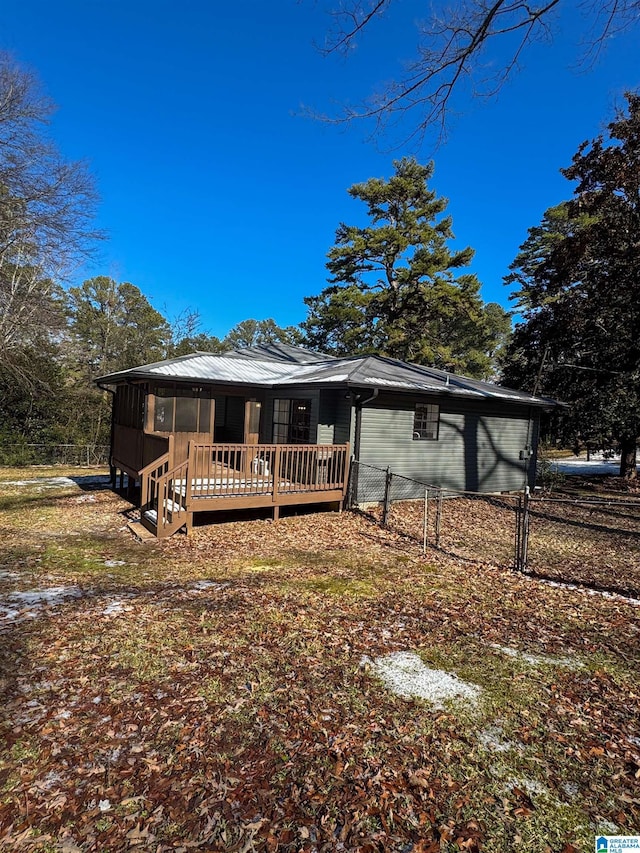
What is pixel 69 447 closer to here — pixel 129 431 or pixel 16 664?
pixel 129 431

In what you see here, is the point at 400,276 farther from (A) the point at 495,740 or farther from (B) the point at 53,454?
(A) the point at 495,740

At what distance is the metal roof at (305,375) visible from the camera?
1013cm

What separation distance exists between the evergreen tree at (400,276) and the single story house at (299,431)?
425 inches

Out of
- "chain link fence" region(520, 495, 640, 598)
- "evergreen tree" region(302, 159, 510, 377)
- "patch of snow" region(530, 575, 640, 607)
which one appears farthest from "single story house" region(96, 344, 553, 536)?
"evergreen tree" region(302, 159, 510, 377)

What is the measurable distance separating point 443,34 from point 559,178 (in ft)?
39.7

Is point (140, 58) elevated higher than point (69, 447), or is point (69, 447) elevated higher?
point (140, 58)

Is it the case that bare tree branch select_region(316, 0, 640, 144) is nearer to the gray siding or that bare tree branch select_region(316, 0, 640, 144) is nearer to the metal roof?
the metal roof

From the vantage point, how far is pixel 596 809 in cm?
239

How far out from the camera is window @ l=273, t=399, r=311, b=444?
11516 mm

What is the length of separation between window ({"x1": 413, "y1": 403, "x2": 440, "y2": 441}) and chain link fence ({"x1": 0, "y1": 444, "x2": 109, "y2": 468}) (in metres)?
12.9

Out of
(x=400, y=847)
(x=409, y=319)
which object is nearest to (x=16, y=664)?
(x=400, y=847)

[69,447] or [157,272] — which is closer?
[69,447]

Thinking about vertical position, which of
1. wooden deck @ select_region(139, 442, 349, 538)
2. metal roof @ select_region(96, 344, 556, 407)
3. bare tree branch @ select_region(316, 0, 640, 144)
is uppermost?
bare tree branch @ select_region(316, 0, 640, 144)

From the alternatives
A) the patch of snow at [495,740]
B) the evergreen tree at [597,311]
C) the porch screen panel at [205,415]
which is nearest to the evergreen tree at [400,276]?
the evergreen tree at [597,311]
